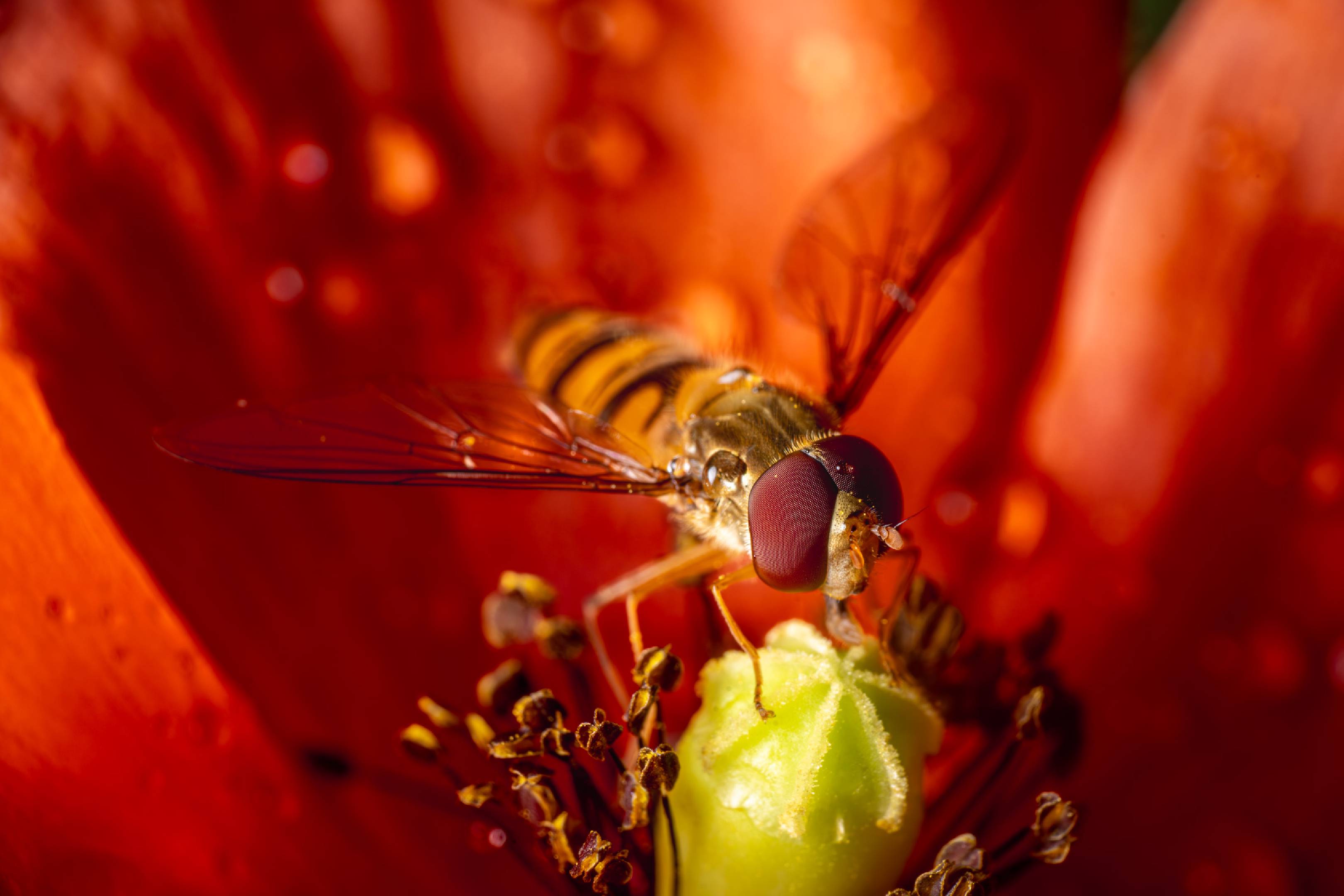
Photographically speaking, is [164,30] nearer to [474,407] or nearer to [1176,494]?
[474,407]

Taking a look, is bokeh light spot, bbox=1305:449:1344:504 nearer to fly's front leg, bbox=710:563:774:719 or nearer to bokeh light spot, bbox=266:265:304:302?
fly's front leg, bbox=710:563:774:719

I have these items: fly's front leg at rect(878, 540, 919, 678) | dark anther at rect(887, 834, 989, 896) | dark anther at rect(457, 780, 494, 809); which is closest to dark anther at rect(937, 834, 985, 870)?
dark anther at rect(887, 834, 989, 896)

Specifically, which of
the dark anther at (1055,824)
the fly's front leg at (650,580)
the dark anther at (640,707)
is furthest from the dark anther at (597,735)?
the dark anther at (1055,824)

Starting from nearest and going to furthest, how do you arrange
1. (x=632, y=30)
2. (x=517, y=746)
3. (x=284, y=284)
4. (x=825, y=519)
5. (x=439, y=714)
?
(x=825, y=519)
(x=517, y=746)
(x=439, y=714)
(x=284, y=284)
(x=632, y=30)

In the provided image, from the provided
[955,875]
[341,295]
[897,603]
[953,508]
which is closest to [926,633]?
[897,603]

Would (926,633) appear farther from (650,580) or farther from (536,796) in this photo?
(536,796)

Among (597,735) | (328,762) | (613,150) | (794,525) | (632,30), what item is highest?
(632,30)

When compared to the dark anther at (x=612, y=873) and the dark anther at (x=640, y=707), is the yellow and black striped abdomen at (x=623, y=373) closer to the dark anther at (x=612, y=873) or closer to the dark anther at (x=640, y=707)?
the dark anther at (x=640, y=707)
